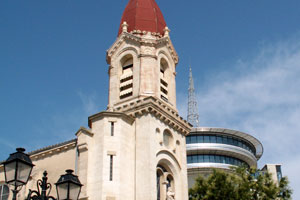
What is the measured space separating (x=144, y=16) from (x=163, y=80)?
25.6 ft

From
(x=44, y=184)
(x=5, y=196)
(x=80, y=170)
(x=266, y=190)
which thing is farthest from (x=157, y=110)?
(x=44, y=184)

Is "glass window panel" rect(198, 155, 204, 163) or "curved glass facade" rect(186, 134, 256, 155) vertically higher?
"curved glass facade" rect(186, 134, 256, 155)

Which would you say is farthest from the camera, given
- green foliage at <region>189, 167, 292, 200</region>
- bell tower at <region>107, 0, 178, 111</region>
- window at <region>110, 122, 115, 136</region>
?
bell tower at <region>107, 0, 178, 111</region>

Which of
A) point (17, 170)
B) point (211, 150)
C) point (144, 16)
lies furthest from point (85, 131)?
point (211, 150)

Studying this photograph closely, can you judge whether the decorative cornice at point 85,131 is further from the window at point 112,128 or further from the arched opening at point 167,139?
the arched opening at point 167,139

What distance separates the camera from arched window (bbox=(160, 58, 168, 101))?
1708 inches

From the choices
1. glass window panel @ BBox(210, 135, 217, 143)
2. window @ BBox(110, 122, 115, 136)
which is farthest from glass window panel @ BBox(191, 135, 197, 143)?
window @ BBox(110, 122, 115, 136)

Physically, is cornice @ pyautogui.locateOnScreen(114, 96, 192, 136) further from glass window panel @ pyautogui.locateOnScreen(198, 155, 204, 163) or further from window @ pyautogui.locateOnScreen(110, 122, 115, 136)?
glass window panel @ pyautogui.locateOnScreen(198, 155, 204, 163)

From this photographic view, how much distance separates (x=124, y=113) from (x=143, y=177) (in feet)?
19.2

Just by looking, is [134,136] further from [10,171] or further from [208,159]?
[208,159]

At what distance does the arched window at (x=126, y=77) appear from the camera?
139 ft

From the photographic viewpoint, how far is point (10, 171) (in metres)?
15.1

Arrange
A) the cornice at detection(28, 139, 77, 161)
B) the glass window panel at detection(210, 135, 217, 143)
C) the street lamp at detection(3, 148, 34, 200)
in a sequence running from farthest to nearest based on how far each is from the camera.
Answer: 1. the glass window panel at detection(210, 135, 217, 143)
2. the cornice at detection(28, 139, 77, 161)
3. the street lamp at detection(3, 148, 34, 200)

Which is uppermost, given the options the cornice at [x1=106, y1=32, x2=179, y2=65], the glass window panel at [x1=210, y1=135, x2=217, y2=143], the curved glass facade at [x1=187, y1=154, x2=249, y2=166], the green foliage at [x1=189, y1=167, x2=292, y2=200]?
the glass window panel at [x1=210, y1=135, x2=217, y2=143]
